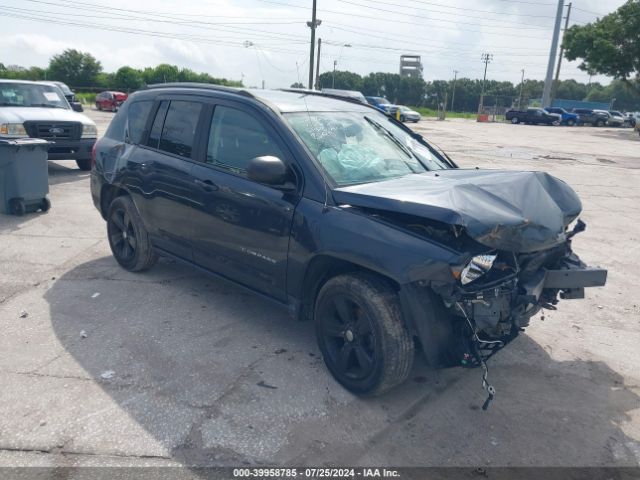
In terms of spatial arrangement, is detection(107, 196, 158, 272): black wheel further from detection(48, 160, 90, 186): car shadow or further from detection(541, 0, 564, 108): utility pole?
detection(541, 0, 564, 108): utility pole

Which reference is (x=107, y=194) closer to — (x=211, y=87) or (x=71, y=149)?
(x=211, y=87)

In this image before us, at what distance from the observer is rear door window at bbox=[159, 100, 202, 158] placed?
4.53 m

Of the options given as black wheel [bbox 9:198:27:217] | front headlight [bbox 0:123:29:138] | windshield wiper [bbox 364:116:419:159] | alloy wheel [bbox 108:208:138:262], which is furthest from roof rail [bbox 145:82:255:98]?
front headlight [bbox 0:123:29:138]

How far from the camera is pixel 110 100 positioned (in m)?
35.8

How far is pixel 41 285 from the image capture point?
5230 millimetres

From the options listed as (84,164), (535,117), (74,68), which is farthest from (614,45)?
(74,68)

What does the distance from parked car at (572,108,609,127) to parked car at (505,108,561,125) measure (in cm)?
509

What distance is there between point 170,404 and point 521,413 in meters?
2.21

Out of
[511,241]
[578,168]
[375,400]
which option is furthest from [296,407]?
[578,168]

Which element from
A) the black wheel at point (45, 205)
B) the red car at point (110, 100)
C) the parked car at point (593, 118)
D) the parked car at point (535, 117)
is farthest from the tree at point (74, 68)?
the black wheel at point (45, 205)

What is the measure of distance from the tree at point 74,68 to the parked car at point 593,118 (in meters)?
52.6

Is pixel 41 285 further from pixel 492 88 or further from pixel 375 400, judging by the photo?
pixel 492 88

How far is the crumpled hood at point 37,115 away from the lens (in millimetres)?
9883

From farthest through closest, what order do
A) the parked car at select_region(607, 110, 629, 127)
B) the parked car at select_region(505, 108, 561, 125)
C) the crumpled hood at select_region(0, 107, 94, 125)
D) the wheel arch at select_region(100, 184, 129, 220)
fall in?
1. the parked car at select_region(607, 110, 629, 127)
2. the parked car at select_region(505, 108, 561, 125)
3. the crumpled hood at select_region(0, 107, 94, 125)
4. the wheel arch at select_region(100, 184, 129, 220)
